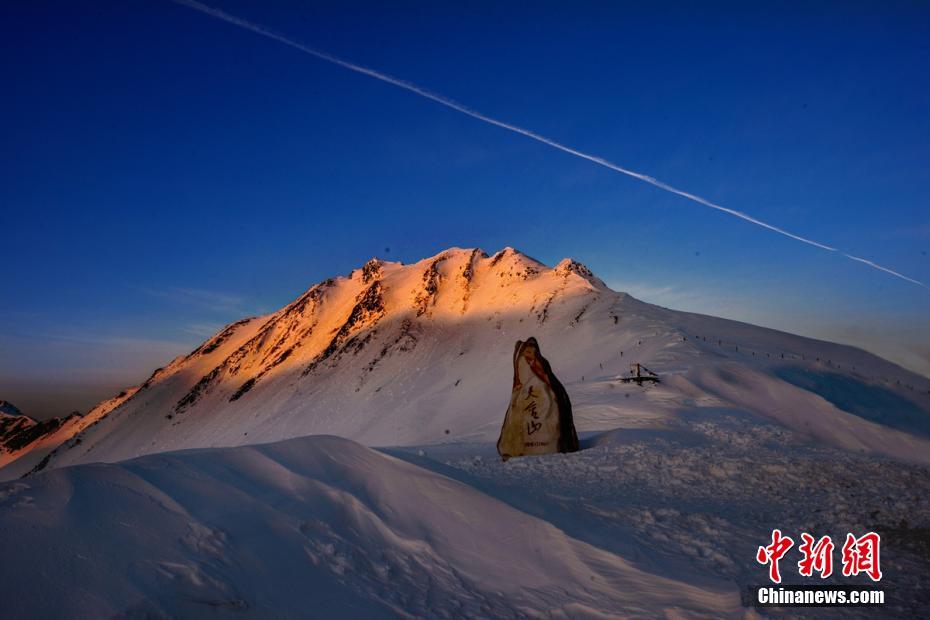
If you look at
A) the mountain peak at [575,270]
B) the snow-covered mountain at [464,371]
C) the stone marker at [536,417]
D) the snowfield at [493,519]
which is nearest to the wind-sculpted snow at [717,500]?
the snowfield at [493,519]

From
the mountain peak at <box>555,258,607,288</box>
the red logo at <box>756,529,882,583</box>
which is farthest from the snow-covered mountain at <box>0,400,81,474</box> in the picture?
the red logo at <box>756,529,882,583</box>

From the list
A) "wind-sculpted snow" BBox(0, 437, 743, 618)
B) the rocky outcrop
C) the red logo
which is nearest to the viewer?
"wind-sculpted snow" BBox(0, 437, 743, 618)

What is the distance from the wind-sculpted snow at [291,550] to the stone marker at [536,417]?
27.0 ft

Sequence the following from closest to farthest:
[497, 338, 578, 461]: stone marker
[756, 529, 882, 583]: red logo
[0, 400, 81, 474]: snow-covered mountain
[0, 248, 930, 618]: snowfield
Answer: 1. [0, 248, 930, 618]: snowfield
2. [756, 529, 882, 583]: red logo
3. [497, 338, 578, 461]: stone marker
4. [0, 400, 81, 474]: snow-covered mountain

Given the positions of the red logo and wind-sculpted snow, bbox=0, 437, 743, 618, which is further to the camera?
the red logo

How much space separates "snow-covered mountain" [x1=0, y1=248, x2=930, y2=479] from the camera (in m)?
25.9

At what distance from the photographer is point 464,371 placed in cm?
6166

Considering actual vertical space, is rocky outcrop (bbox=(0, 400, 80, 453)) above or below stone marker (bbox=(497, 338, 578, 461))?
below

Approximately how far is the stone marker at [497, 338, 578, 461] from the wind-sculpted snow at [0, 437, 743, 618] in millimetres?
8236

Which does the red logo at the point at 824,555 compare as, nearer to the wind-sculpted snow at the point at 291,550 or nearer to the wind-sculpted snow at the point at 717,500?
the wind-sculpted snow at the point at 717,500

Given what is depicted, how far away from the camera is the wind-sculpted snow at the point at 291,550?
437cm

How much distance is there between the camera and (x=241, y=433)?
69188 mm

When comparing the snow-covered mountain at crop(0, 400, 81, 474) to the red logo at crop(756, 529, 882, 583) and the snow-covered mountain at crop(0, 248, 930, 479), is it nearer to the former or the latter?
the snow-covered mountain at crop(0, 248, 930, 479)

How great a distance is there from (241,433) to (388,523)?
6936 centimetres
